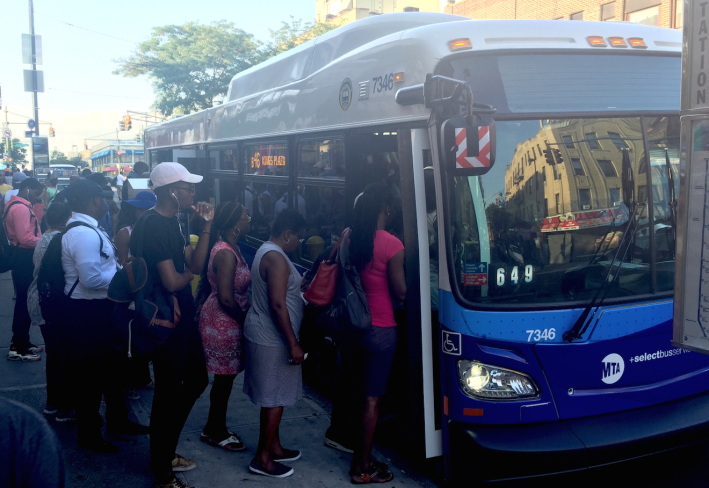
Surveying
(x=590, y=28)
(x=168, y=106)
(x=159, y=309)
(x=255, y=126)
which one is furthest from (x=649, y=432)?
(x=168, y=106)

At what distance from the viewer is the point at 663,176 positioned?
370 cm

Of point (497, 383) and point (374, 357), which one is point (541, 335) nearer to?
point (497, 383)

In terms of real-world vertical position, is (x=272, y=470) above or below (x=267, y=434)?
below

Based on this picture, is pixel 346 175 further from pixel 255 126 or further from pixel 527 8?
pixel 527 8

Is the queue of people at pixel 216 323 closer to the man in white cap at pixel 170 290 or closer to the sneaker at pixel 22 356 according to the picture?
the man in white cap at pixel 170 290

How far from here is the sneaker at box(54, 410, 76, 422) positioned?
16.4 feet

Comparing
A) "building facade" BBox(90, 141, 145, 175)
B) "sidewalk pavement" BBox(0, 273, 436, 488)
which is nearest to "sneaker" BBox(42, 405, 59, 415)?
"sidewalk pavement" BBox(0, 273, 436, 488)

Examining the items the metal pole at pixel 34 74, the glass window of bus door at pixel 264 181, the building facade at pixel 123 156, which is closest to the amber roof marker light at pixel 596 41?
the glass window of bus door at pixel 264 181

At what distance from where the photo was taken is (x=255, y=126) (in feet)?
22.5

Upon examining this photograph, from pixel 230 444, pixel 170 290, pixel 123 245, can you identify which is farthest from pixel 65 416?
pixel 170 290

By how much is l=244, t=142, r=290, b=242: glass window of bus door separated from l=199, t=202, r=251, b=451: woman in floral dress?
6.02 feet

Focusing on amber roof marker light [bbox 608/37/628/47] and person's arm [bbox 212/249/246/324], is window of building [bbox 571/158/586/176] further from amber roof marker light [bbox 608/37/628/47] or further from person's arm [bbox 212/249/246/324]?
person's arm [bbox 212/249/246/324]

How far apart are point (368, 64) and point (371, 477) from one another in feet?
8.83

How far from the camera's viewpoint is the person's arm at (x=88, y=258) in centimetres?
434
